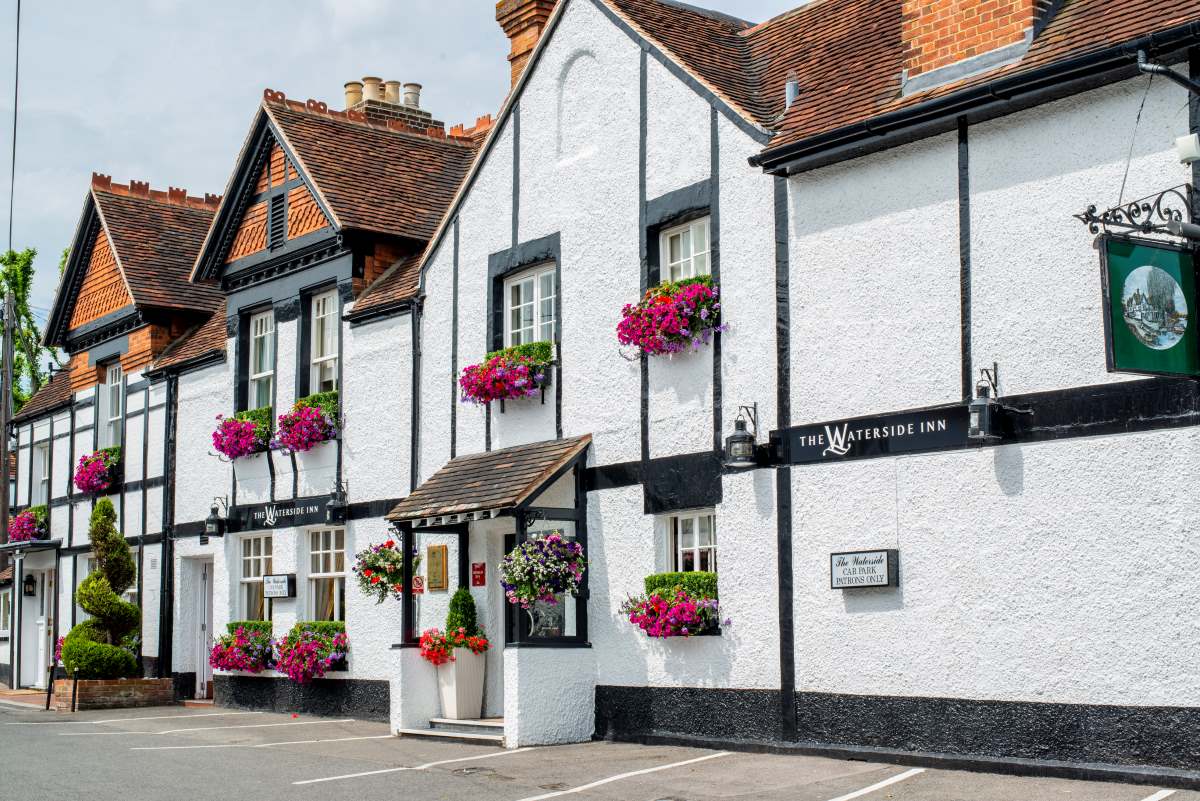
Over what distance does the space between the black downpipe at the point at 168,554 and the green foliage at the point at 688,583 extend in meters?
12.4

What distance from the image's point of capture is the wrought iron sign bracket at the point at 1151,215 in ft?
34.6

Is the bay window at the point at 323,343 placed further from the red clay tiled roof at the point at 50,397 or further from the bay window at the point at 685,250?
the red clay tiled roof at the point at 50,397

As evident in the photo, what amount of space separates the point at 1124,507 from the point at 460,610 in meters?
8.53

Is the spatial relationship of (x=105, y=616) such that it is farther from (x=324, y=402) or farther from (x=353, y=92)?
(x=353, y=92)

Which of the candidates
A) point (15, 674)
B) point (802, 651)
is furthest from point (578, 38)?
point (15, 674)

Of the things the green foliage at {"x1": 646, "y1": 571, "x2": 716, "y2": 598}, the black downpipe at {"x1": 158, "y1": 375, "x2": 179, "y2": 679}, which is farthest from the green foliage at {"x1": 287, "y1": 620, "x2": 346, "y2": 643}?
the green foliage at {"x1": 646, "y1": 571, "x2": 716, "y2": 598}

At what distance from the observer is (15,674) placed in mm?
29578

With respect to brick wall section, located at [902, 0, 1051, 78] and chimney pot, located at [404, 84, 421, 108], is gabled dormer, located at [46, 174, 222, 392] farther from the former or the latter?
brick wall section, located at [902, 0, 1051, 78]

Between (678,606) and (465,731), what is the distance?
373cm

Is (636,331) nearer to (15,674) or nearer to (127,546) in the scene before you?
(127,546)

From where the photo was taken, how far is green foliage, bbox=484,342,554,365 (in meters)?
16.9

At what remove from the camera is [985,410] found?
11.8 m

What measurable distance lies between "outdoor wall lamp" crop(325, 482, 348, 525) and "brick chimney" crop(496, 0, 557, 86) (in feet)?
20.2

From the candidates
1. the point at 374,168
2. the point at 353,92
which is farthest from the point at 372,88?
the point at 374,168
